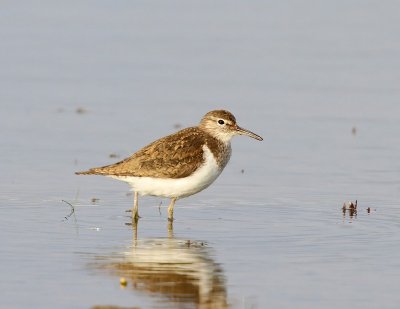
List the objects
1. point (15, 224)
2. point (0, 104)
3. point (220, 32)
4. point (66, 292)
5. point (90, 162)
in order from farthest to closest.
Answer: point (220, 32) < point (0, 104) < point (90, 162) < point (15, 224) < point (66, 292)

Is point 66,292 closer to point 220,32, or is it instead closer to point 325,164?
point 325,164

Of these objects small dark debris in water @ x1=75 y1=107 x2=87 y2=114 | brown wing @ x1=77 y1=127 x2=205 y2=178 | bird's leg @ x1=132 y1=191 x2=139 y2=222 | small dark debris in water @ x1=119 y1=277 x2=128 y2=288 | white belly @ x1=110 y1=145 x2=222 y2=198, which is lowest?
small dark debris in water @ x1=119 y1=277 x2=128 y2=288

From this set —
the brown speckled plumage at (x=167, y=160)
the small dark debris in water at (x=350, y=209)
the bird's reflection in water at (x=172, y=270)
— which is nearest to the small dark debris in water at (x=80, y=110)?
the brown speckled plumage at (x=167, y=160)

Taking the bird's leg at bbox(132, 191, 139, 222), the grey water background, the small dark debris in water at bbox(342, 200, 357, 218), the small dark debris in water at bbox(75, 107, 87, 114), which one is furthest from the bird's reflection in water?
the small dark debris in water at bbox(75, 107, 87, 114)

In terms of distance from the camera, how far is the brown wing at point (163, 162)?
57.3 feet

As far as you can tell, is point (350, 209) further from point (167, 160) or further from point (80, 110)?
point (80, 110)

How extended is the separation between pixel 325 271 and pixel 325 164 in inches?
259

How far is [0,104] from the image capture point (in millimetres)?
23375

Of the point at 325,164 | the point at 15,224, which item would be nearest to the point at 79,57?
the point at 325,164

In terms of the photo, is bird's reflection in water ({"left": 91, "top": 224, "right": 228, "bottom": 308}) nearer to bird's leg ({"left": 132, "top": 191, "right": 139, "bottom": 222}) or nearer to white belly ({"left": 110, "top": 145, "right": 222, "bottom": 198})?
bird's leg ({"left": 132, "top": 191, "right": 139, "bottom": 222})

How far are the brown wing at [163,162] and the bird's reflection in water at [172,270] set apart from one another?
5.77ft

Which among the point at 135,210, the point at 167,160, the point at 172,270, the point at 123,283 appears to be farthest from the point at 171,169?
the point at 123,283

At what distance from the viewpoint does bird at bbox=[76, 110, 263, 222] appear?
17391mm

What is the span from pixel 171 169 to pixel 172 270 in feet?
12.8
